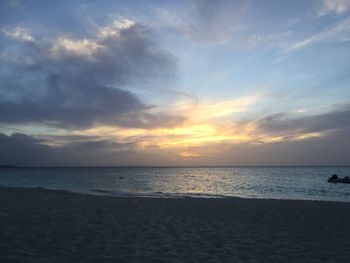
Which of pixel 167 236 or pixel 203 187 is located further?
pixel 203 187

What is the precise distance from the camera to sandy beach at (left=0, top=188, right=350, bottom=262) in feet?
26.7

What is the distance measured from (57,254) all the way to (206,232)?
205 inches

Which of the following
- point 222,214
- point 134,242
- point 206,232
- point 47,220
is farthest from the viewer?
point 222,214

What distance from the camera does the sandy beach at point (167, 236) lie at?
8.15 meters

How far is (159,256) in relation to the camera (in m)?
8.10

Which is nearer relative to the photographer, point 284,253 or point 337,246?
point 284,253

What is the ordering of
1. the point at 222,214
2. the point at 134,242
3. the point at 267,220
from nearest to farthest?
the point at 134,242
the point at 267,220
the point at 222,214

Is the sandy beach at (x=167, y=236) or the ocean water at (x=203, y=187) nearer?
the sandy beach at (x=167, y=236)

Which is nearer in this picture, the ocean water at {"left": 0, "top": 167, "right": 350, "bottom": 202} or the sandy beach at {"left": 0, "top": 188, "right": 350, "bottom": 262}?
the sandy beach at {"left": 0, "top": 188, "right": 350, "bottom": 262}

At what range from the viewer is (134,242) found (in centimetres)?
951

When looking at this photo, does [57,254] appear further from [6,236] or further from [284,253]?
[284,253]

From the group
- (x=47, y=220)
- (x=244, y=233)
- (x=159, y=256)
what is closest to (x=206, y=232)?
(x=244, y=233)

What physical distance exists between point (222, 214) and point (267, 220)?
2.27 meters

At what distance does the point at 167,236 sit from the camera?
1041 centimetres
